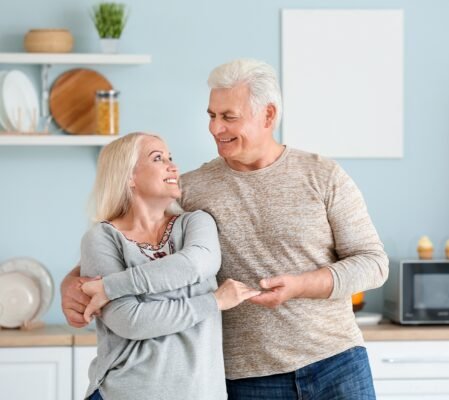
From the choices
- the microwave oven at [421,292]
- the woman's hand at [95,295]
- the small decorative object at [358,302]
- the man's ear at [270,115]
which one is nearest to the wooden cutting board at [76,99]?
the small decorative object at [358,302]

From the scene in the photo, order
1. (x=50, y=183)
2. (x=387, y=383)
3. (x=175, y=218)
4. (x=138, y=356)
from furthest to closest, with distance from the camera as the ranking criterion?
(x=50, y=183)
(x=387, y=383)
(x=175, y=218)
(x=138, y=356)

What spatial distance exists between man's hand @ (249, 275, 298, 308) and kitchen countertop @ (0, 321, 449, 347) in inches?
60.3

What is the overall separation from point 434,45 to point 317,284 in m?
2.17

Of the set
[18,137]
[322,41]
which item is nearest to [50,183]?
[18,137]

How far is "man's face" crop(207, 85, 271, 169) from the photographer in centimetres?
248

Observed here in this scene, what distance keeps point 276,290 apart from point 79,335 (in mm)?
1581

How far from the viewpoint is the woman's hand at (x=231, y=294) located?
231 cm

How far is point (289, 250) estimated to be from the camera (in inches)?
97.7

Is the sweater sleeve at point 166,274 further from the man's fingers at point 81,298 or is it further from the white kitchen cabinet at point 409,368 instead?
the white kitchen cabinet at point 409,368

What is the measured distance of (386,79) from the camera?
427cm

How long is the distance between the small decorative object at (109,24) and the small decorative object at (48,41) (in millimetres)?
129

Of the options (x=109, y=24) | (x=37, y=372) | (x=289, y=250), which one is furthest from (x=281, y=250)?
(x=109, y=24)

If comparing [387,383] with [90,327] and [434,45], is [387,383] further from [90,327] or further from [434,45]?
[434,45]

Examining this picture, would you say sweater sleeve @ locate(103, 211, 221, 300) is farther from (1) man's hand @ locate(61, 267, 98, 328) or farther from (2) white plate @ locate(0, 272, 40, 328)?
(2) white plate @ locate(0, 272, 40, 328)
